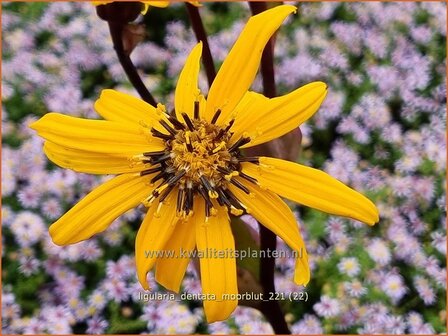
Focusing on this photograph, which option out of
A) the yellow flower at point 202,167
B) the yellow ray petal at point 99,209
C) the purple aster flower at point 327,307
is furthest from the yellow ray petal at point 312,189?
the purple aster flower at point 327,307

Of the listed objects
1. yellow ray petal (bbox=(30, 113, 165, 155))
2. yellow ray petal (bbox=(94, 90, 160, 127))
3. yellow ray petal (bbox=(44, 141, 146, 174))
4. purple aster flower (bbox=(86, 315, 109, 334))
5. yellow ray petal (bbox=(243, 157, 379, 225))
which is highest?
yellow ray petal (bbox=(94, 90, 160, 127))

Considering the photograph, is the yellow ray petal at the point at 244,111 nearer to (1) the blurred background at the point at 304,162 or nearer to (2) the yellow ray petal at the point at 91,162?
(2) the yellow ray petal at the point at 91,162

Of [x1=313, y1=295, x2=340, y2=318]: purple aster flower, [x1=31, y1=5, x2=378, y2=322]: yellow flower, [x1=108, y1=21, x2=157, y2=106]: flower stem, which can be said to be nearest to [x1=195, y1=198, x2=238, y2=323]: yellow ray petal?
[x1=31, y1=5, x2=378, y2=322]: yellow flower

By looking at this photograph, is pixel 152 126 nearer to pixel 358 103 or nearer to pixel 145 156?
pixel 145 156

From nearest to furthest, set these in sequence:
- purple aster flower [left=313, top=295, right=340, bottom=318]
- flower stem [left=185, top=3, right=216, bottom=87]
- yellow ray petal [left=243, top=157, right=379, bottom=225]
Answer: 1. yellow ray petal [left=243, top=157, right=379, bottom=225]
2. flower stem [left=185, top=3, right=216, bottom=87]
3. purple aster flower [left=313, top=295, right=340, bottom=318]

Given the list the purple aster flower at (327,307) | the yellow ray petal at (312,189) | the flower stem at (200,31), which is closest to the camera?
the yellow ray petal at (312,189)

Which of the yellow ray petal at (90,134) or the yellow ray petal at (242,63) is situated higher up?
the yellow ray petal at (242,63)

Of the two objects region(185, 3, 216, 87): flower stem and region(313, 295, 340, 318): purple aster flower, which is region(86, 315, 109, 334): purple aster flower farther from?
region(185, 3, 216, 87): flower stem

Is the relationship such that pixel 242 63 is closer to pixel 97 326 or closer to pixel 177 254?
pixel 177 254
